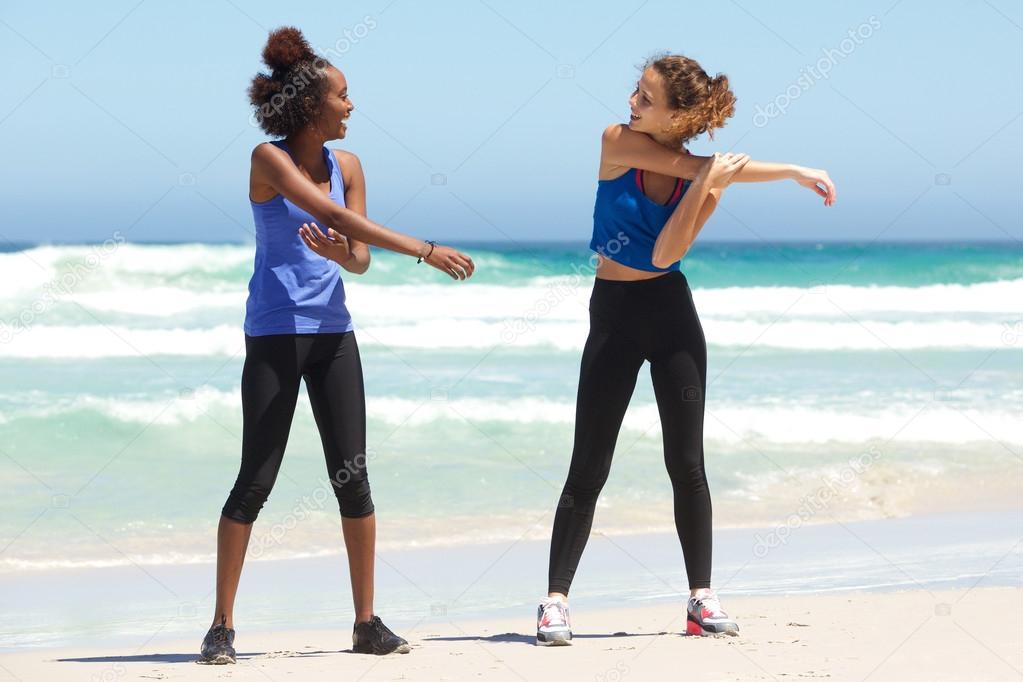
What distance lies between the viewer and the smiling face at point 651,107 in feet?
11.5

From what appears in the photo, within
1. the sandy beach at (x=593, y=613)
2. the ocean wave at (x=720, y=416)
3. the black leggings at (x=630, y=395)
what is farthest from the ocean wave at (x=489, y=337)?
the black leggings at (x=630, y=395)

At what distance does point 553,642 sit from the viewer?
359 cm

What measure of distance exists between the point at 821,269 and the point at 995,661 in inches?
1303

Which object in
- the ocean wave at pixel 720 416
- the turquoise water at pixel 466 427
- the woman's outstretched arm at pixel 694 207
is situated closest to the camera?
the woman's outstretched arm at pixel 694 207

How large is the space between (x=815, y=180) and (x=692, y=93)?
466mm

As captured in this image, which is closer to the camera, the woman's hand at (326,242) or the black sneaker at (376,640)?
the woman's hand at (326,242)

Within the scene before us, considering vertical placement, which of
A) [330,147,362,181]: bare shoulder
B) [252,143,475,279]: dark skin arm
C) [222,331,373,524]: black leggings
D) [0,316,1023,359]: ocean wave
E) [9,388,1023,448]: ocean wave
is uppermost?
[0,316,1023,359]: ocean wave

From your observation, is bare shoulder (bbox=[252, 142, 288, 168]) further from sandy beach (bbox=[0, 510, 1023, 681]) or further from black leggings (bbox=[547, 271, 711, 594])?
sandy beach (bbox=[0, 510, 1023, 681])

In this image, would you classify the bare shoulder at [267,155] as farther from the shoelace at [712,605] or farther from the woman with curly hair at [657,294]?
the shoelace at [712,605]

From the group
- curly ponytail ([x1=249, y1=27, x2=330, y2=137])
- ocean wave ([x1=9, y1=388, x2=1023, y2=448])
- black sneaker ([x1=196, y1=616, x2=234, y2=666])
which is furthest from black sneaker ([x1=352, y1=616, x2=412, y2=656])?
ocean wave ([x1=9, y1=388, x2=1023, y2=448])

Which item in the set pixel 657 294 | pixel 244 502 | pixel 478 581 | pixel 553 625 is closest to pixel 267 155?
pixel 244 502

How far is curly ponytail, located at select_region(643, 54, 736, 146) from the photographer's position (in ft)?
11.4

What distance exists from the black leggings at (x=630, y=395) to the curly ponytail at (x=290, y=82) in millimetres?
1035

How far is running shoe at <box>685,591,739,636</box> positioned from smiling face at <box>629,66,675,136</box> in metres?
1.45
